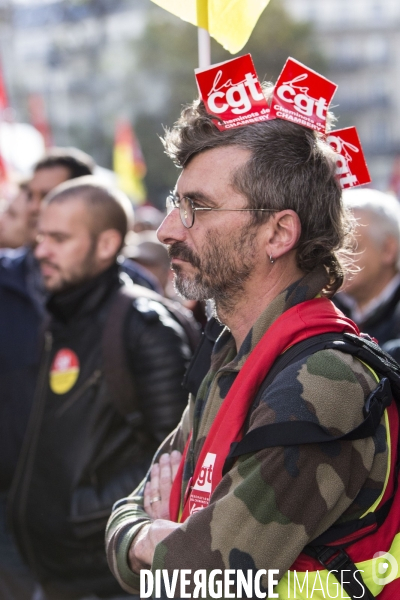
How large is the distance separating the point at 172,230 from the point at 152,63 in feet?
169

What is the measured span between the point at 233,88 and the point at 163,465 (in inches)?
43.5

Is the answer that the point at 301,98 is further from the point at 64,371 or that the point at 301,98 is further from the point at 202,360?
the point at 64,371

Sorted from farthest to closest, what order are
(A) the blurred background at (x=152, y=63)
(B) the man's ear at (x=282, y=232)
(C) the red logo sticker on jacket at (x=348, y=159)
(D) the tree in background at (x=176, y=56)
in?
(A) the blurred background at (x=152, y=63), (D) the tree in background at (x=176, y=56), (C) the red logo sticker on jacket at (x=348, y=159), (B) the man's ear at (x=282, y=232)

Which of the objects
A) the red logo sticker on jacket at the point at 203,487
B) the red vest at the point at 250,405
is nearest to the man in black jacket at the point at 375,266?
the red vest at the point at 250,405

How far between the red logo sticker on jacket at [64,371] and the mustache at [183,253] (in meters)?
1.50

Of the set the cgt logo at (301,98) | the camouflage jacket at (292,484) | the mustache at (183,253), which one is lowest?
the camouflage jacket at (292,484)

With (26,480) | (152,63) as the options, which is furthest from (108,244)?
(152,63)

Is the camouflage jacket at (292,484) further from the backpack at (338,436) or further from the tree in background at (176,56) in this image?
the tree in background at (176,56)

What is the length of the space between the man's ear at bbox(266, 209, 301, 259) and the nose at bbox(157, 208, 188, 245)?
0.80 feet

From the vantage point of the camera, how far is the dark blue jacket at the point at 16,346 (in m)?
4.43

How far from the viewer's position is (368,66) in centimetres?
7438

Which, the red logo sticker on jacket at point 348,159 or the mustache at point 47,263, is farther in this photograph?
the mustache at point 47,263

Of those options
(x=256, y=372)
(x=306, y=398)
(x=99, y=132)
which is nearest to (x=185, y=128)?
(x=256, y=372)

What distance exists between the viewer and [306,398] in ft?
6.53
